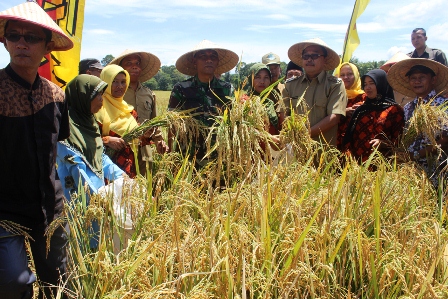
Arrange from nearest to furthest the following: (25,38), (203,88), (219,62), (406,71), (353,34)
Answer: (25,38) → (406,71) → (203,88) → (219,62) → (353,34)

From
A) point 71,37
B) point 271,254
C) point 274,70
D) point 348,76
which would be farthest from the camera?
point 274,70

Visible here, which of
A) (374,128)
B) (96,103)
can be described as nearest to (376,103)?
(374,128)

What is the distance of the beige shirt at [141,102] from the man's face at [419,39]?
4.76m

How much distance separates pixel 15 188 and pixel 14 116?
1.23ft

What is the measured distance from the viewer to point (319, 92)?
3.75 m

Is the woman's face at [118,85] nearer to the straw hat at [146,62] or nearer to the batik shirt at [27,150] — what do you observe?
the straw hat at [146,62]

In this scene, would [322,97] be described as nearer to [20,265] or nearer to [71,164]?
[71,164]

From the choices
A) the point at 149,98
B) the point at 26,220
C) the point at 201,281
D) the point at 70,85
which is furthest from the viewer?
the point at 149,98

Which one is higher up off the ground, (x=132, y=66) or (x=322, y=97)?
(x=132, y=66)

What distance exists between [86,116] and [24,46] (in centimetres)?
84

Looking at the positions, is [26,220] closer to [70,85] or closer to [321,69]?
[70,85]

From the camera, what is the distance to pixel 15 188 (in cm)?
214

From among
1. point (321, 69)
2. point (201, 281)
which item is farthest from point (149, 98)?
point (201, 281)

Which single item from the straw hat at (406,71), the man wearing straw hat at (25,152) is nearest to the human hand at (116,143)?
the man wearing straw hat at (25,152)
